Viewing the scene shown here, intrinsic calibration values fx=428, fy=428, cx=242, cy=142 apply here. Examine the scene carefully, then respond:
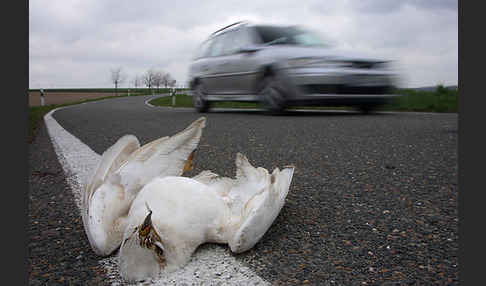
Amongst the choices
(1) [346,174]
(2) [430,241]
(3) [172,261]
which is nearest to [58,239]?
(3) [172,261]

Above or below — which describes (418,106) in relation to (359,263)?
above

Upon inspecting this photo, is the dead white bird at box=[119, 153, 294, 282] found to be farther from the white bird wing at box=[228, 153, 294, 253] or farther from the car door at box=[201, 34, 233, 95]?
the car door at box=[201, 34, 233, 95]

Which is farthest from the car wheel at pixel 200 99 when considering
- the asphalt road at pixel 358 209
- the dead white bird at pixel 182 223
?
the dead white bird at pixel 182 223

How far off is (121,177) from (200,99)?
864 centimetres

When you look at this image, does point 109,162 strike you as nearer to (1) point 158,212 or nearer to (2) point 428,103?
(1) point 158,212

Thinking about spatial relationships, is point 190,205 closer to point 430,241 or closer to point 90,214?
point 90,214

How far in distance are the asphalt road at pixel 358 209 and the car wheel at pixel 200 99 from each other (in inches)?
222

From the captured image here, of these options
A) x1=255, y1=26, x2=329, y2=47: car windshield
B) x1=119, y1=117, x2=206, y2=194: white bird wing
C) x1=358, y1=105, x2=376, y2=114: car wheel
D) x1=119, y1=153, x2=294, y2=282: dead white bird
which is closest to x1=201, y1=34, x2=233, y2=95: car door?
x1=255, y1=26, x2=329, y2=47: car windshield

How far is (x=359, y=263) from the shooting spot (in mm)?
1553

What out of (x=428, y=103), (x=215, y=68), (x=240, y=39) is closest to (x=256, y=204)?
(x=240, y=39)

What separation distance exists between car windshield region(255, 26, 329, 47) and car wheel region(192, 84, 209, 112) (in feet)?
7.83

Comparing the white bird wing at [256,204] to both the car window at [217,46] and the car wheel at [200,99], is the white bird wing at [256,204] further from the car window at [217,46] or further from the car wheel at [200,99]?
the car wheel at [200,99]

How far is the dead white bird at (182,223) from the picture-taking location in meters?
1.38

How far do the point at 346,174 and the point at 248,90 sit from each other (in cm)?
561
